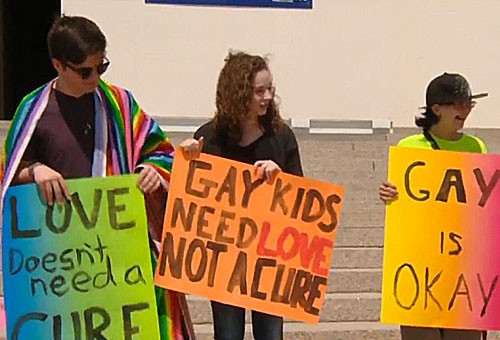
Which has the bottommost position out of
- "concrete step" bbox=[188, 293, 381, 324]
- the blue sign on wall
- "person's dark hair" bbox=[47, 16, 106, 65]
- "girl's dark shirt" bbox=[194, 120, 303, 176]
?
"concrete step" bbox=[188, 293, 381, 324]

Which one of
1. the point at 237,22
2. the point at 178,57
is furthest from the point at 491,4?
the point at 178,57

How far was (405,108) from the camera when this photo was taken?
8.65 metres

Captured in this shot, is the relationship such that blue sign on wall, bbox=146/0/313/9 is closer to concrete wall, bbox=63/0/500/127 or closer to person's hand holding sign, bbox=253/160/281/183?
concrete wall, bbox=63/0/500/127

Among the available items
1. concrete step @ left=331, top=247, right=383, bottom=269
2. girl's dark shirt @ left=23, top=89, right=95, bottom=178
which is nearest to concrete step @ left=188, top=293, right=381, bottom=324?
concrete step @ left=331, top=247, right=383, bottom=269

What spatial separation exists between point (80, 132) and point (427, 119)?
1422 millimetres

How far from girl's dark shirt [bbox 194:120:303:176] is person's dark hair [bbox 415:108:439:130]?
21.6 inches

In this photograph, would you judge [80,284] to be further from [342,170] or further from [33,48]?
[33,48]

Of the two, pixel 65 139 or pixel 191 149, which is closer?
pixel 65 139

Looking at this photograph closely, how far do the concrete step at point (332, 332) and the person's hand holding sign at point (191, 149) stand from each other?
2.15 metres

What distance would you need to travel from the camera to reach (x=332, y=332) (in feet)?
17.9

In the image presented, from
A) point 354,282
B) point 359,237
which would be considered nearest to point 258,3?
point 359,237

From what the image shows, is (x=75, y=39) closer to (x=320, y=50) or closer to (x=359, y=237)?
(x=359, y=237)

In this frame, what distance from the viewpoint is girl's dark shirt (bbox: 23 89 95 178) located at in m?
3.22

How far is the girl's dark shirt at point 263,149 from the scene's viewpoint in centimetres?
365
